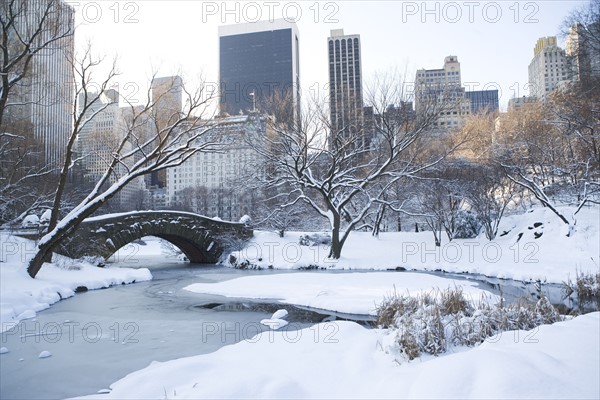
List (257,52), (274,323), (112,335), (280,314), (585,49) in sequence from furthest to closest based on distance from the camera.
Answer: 1. (257,52)
2. (585,49)
3. (280,314)
4. (274,323)
5. (112,335)

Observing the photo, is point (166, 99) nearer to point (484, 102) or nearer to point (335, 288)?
point (335, 288)

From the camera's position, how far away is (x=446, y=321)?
257 inches

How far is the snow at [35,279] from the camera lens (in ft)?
33.5

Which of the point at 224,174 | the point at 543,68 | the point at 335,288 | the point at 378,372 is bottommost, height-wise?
the point at 335,288

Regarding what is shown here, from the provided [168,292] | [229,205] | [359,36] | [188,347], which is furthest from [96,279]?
[229,205]

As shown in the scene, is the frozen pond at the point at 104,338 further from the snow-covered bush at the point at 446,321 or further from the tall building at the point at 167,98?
the tall building at the point at 167,98

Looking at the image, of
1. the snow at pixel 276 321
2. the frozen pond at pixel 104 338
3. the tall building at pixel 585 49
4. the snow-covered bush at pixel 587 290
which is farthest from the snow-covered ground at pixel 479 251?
the frozen pond at pixel 104 338

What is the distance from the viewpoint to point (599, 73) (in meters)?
16.6

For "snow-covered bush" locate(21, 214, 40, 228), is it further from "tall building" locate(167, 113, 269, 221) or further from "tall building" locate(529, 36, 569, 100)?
"tall building" locate(529, 36, 569, 100)

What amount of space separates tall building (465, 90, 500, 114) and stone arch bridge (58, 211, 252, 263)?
24559mm

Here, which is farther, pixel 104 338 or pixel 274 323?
pixel 274 323

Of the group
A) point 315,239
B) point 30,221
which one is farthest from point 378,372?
point 30,221

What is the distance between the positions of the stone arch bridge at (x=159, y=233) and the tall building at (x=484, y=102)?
2456cm

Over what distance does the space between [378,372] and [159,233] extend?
67.5 feet
